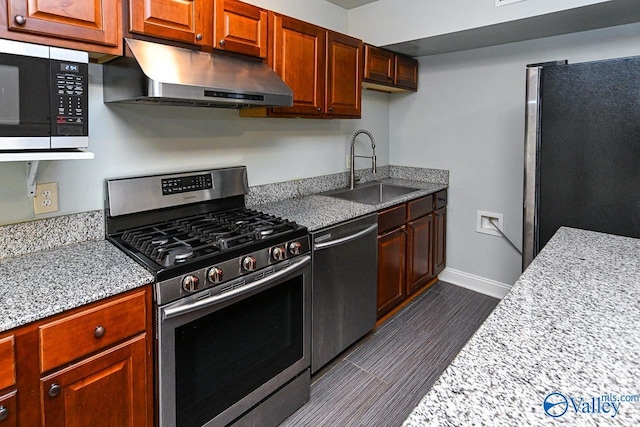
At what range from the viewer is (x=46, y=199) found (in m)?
1.69

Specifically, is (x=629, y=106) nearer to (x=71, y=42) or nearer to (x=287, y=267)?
(x=287, y=267)

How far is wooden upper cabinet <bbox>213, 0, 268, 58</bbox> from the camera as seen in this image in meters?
1.84

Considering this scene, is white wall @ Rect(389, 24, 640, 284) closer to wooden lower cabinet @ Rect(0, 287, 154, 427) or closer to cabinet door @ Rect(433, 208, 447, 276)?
cabinet door @ Rect(433, 208, 447, 276)

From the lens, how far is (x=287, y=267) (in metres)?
1.86

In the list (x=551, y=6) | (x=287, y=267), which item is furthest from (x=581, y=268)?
(x=551, y=6)

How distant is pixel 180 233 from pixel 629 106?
2.11 meters

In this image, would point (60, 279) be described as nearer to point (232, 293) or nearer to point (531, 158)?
point (232, 293)

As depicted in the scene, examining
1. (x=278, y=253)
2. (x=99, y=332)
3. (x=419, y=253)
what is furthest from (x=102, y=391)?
(x=419, y=253)

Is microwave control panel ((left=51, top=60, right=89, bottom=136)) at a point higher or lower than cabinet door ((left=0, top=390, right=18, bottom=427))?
higher

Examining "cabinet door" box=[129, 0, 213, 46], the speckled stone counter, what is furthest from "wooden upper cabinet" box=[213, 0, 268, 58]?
the speckled stone counter

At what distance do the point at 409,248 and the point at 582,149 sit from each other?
1354 mm

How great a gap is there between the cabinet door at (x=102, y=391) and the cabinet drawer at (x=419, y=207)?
6.75 ft

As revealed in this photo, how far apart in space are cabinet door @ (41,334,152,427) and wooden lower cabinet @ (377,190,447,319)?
165 cm

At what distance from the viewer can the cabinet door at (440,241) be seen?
3385 millimetres
